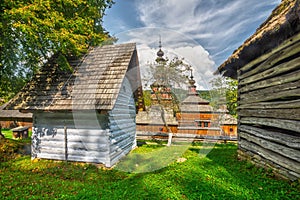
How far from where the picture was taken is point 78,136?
21.4ft

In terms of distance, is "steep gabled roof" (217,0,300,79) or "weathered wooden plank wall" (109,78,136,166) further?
"weathered wooden plank wall" (109,78,136,166)

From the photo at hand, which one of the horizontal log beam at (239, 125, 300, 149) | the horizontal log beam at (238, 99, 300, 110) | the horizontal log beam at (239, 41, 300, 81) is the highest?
the horizontal log beam at (239, 41, 300, 81)

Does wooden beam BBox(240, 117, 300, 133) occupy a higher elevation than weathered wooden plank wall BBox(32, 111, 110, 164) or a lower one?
higher

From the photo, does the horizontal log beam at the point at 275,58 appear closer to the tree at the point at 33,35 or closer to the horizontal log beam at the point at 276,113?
the horizontal log beam at the point at 276,113

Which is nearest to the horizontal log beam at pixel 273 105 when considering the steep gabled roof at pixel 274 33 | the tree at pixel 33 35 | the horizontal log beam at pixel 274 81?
the horizontal log beam at pixel 274 81

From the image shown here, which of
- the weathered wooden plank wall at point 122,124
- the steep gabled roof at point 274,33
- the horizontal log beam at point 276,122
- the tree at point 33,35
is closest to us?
the steep gabled roof at point 274,33

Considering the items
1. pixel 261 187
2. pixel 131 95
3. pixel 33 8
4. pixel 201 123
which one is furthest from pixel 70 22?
pixel 201 123

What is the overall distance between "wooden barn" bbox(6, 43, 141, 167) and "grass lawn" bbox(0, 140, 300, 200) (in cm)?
69

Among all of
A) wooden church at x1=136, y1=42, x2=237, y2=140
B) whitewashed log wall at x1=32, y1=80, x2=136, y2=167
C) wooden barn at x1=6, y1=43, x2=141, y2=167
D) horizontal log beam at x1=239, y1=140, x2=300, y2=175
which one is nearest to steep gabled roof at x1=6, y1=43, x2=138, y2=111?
wooden barn at x1=6, y1=43, x2=141, y2=167

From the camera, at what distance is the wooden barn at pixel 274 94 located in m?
3.93

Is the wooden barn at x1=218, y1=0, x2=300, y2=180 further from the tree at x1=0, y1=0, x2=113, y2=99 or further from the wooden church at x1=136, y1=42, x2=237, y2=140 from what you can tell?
the wooden church at x1=136, y1=42, x2=237, y2=140

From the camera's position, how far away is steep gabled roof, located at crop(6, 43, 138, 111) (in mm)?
6297

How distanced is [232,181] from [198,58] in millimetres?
8334

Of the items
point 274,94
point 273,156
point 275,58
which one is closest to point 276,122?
point 274,94
